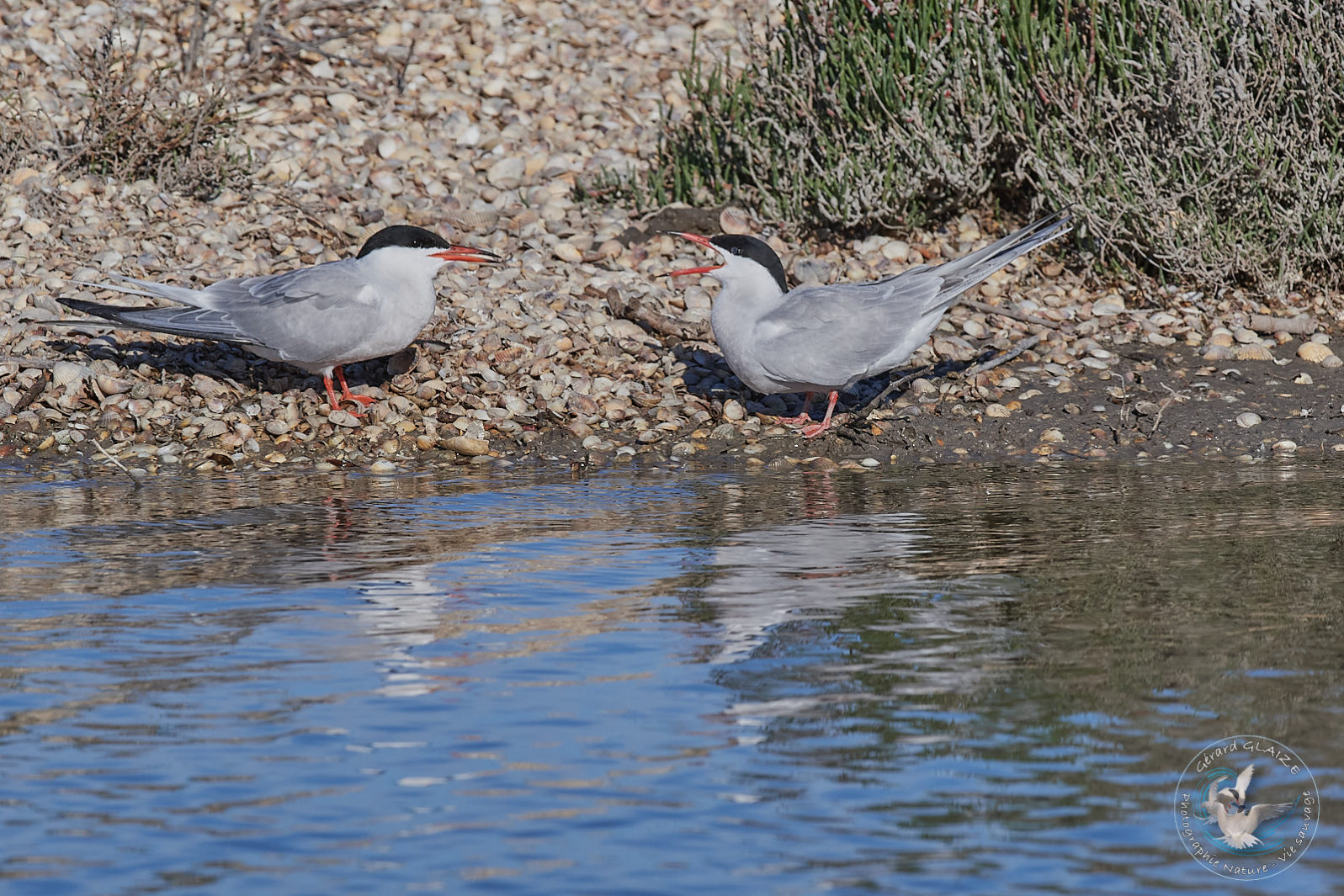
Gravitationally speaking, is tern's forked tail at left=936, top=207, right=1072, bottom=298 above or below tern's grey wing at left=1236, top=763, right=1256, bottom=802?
above

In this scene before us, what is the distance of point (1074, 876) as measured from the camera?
8.77ft

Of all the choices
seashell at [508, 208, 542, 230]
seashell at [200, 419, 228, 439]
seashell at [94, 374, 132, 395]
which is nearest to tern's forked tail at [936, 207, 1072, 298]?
seashell at [508, 208, 542, 230]

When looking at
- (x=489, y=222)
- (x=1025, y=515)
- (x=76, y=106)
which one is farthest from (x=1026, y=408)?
(x=76, y=106)

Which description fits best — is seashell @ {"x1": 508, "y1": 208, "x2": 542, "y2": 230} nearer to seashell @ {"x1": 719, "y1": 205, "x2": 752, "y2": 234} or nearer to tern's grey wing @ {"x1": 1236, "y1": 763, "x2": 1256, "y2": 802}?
seashell @ {"x1": 719, "y1": 205, "x2": 752, "y2": 234}

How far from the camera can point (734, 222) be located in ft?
30.5

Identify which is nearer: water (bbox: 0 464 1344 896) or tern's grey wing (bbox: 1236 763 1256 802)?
water (bbox: 0 464 1344 896)

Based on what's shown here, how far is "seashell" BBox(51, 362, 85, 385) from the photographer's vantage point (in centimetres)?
756

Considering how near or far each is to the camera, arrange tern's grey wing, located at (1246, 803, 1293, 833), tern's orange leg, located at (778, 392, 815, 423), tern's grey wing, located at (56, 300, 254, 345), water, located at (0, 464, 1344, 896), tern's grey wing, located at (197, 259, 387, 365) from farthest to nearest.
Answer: tern's orange leg, located at (778, 392, 815, 423) → tern's grey wing, located at (56, 300, 254, 345) → tern's grey wing, located at (197, 259, 387, 365) → tern's grey wing, located at (1246, 803, 1293, 833) → water, located at (0, 464, 1344, 896)

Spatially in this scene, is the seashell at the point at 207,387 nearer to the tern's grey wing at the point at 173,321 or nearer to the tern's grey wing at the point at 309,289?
the tern's grey wing at the point at 173,321

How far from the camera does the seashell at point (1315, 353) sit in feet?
25.7

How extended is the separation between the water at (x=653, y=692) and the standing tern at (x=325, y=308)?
1563 mm

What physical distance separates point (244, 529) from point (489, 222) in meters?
4.24

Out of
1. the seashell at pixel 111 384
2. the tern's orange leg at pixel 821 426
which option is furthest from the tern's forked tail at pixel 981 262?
the seashell at pixel 111 384

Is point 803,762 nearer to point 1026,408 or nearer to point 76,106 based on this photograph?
point 1026,408
